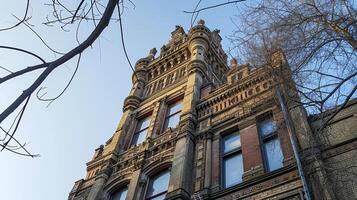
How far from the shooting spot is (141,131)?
58.7 feet

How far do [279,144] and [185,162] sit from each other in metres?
3.19

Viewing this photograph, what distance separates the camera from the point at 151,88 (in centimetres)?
2094

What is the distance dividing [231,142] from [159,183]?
121 inches

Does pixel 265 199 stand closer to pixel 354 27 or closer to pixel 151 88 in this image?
pixel 354 27

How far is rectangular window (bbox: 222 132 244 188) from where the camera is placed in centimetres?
1103

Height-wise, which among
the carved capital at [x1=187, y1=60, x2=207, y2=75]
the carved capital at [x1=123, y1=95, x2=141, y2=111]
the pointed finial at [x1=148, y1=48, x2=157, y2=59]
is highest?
the pointed finial at [x1=148, y1=48, x2=157, y2=59]

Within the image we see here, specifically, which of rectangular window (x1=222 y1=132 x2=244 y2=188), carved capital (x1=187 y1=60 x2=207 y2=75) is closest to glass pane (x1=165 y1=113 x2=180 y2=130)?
carved capital (x1=187 y1=60 x2=207 y2=75)

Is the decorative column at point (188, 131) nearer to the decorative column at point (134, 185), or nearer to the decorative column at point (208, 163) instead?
the decorative column at point (208, 163)

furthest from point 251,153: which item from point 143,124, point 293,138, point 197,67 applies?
point 143,124

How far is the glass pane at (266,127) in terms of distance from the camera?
1178 centimetres

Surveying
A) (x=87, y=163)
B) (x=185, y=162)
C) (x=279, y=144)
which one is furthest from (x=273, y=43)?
(x=87, y=163)

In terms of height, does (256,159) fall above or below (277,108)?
below

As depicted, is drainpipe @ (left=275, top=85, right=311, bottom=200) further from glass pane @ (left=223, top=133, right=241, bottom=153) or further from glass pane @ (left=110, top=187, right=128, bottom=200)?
glass pane @ (left=110, top=187, right=128, bottom=200)

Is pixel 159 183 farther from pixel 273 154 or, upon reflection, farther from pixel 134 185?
pixel 273 154
